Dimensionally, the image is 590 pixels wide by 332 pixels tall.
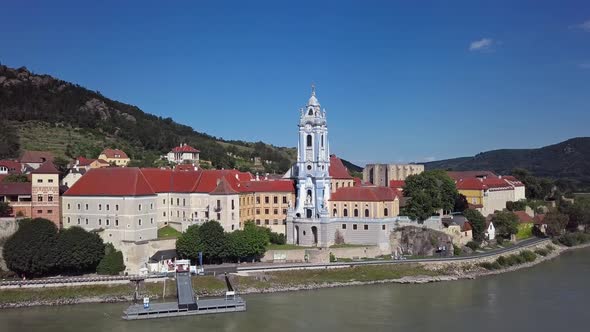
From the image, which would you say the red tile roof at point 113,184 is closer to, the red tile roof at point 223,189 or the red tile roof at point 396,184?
the red tile roof at point 223,189

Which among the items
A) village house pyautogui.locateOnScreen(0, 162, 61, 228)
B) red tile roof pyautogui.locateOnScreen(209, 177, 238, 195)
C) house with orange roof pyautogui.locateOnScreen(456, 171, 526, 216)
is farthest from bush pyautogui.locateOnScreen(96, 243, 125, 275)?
house with orange roof pyautogui.locateOnScreen(456, 171, 526, 216)

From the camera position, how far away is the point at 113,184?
42.8 meters

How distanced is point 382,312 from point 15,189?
26785 mm

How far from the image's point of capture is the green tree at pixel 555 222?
6103 cm

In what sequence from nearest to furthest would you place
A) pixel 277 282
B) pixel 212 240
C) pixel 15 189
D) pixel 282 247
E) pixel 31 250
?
1. pixel 31 250
2. pixel 277 282
3. pixel 212 240
4. pixel 15 189
5. pixel 282 247

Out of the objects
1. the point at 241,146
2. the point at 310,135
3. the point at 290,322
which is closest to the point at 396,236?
the point at 310,135

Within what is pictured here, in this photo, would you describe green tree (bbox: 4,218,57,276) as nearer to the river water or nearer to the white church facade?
the river water

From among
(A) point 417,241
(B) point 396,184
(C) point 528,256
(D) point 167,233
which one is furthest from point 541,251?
(D) point 167,233

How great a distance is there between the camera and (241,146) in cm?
→ 12988

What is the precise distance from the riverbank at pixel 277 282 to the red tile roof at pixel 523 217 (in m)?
15.3

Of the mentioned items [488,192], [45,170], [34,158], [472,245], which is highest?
[34,158]

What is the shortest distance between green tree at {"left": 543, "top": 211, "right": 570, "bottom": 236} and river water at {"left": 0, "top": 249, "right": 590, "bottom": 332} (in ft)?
65.3

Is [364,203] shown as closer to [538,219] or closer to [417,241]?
[417,241]

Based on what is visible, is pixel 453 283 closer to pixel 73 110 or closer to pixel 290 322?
pixel 290 322
